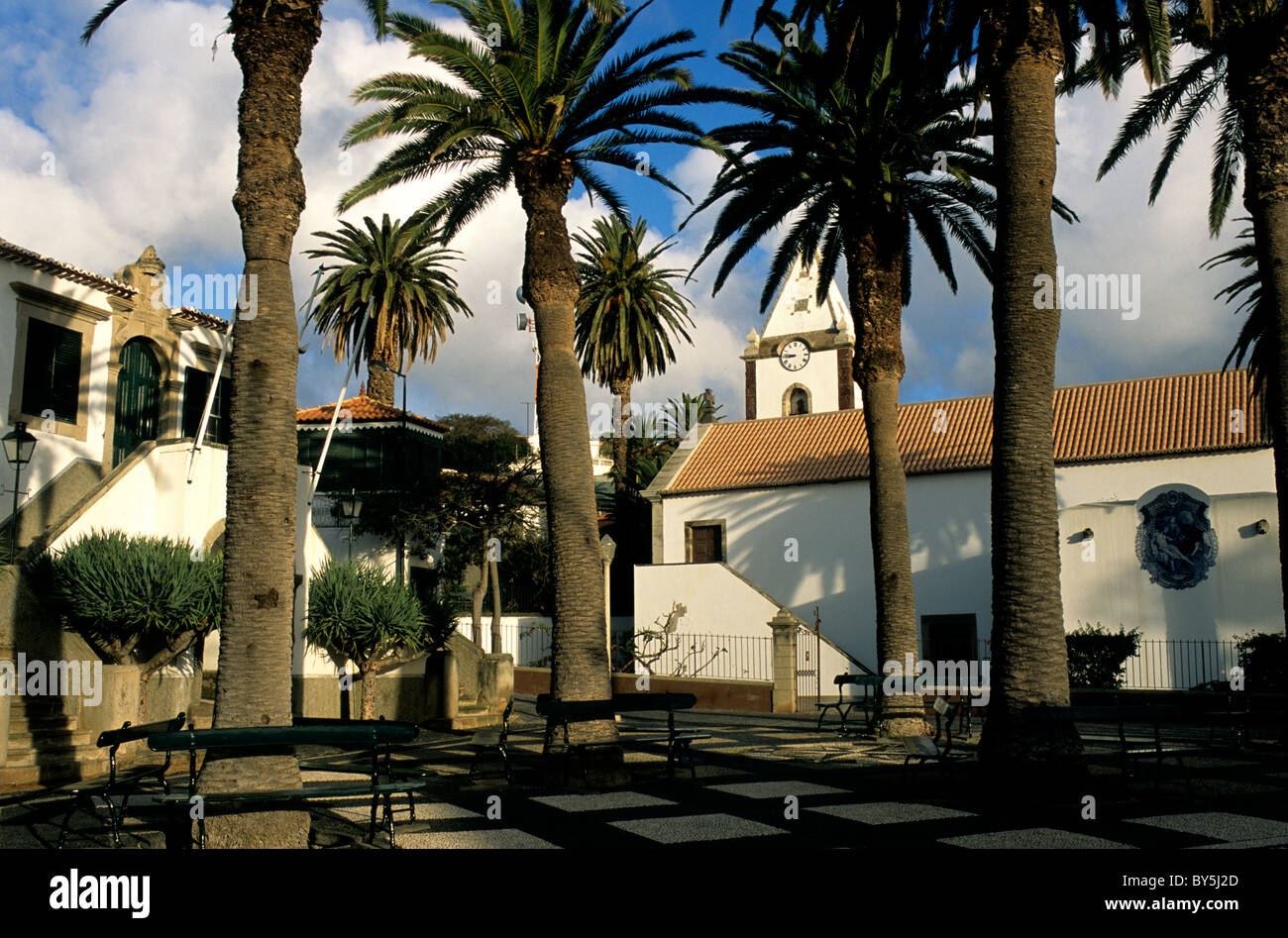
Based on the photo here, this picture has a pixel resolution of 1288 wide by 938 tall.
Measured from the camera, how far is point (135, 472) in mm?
17938

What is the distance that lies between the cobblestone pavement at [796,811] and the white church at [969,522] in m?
15.2

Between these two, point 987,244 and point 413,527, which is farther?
point 413,527

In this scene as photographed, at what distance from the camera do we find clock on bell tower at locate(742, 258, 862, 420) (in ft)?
197

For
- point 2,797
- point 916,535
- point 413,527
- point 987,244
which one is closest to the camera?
point 2,797

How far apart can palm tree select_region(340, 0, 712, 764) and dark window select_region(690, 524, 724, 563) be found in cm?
2615

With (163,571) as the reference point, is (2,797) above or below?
below

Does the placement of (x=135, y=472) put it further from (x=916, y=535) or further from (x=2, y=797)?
(x=916, y=535)

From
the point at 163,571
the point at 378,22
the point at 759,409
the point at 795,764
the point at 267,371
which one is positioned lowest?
the point at 795,764

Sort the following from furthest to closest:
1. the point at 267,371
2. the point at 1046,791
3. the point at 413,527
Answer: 1. the point at 413,527
2. the point at 1046,791
3. the point at 267,371

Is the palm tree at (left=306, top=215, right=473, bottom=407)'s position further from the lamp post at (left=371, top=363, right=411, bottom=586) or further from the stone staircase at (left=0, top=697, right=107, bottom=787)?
the stone staircase at (left=0, top=697, right=107, bottom=787)

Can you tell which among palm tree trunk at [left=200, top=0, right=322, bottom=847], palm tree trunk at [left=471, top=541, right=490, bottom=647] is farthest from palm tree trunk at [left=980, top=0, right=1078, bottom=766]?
palm tree trunk at [left=471, top=541, right=490, bottom=647]

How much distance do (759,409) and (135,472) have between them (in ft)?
156

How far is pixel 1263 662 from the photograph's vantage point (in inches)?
871
